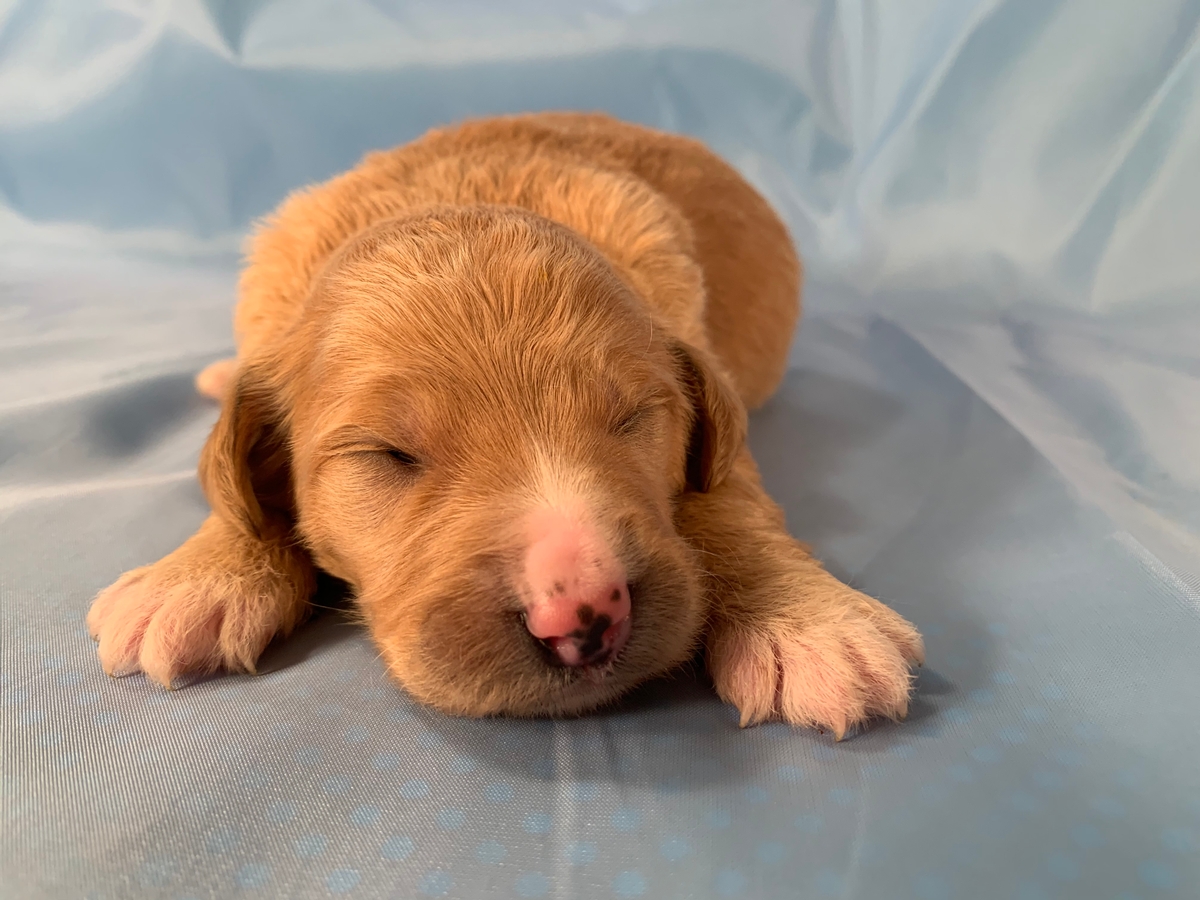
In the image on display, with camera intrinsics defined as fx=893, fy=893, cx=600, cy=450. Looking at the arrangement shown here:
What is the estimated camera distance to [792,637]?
1920 millimetres

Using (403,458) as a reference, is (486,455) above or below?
above

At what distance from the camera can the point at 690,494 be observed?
2.44 metres

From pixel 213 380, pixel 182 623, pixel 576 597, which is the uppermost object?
pixel 576 597

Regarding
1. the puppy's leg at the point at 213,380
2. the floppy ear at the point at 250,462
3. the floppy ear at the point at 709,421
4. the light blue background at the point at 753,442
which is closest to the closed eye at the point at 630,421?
the floppy ear at the point at 709,421

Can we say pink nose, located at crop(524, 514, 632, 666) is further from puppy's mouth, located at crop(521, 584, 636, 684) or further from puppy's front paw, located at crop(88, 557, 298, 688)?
puppy's front paw, located at crop(88, 557, 298, 688)

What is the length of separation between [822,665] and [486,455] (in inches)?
31.8

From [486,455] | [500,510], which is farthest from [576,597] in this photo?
[486,455]

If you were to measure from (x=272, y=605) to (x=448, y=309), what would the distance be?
827mm

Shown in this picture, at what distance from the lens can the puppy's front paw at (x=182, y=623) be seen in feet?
6.45

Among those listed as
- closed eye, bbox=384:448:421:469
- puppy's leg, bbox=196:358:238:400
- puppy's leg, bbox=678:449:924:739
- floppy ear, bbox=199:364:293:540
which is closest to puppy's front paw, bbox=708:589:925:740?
puppy's leg, bbox=678:449:924:739

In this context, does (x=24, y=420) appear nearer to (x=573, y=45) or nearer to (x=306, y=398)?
(x=306, y=398)

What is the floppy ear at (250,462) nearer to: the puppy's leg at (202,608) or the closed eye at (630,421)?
the puppy's leg at (202,608)

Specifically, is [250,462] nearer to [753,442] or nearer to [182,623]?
[182,623]

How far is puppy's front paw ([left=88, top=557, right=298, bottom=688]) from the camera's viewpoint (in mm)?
1967
